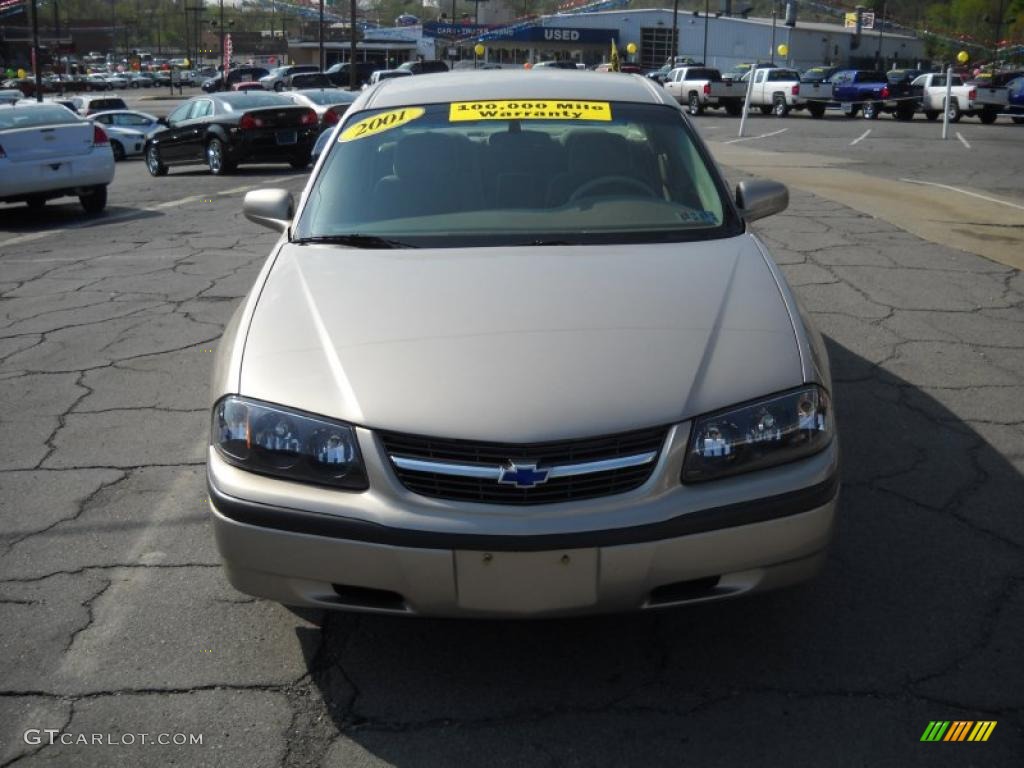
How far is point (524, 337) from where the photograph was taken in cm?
313

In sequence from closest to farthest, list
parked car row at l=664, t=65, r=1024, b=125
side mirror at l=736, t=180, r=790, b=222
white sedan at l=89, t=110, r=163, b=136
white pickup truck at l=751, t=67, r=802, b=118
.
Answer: side mirror at l=736, t=180, r=790, b=222
white sedan at l=89, t=110, r=163, b=136
parked car row at l=664, t=65, r=1024, b=125
white pickup truck at l=751, t=67, r=802, b=118

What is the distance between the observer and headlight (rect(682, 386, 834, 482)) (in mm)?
2859

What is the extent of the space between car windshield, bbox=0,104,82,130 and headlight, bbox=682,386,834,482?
43.1 feet

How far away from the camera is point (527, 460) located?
2768 mm

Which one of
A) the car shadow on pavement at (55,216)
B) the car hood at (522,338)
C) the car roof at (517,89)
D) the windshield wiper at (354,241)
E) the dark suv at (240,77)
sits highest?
the dark suv at (240,77)

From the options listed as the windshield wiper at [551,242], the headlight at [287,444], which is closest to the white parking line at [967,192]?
the windshield wiper at [551,242]

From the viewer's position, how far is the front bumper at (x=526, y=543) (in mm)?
2732

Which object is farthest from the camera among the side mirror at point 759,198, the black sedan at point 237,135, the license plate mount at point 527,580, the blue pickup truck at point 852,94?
the blue pickup truck at point 852,94

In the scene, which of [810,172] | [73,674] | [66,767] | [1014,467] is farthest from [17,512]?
[810,172]

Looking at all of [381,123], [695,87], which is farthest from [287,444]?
[695,87]

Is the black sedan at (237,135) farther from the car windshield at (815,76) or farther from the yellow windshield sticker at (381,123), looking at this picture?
the car windshield at (815,76)

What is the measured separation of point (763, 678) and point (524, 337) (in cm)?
117

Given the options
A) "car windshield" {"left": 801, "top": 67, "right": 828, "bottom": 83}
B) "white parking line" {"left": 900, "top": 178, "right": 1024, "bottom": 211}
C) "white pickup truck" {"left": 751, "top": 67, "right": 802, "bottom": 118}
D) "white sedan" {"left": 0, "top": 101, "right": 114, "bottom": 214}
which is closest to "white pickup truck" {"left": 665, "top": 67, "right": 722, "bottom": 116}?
"white pickup truck" {"left": 751, "top": 67, "right": 802, "bottom": 118}

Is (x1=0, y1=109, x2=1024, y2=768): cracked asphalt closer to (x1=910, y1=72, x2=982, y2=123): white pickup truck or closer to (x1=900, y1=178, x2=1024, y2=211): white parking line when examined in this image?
(x1=900, y1=178, x2=1024, y2=211): white parking line
